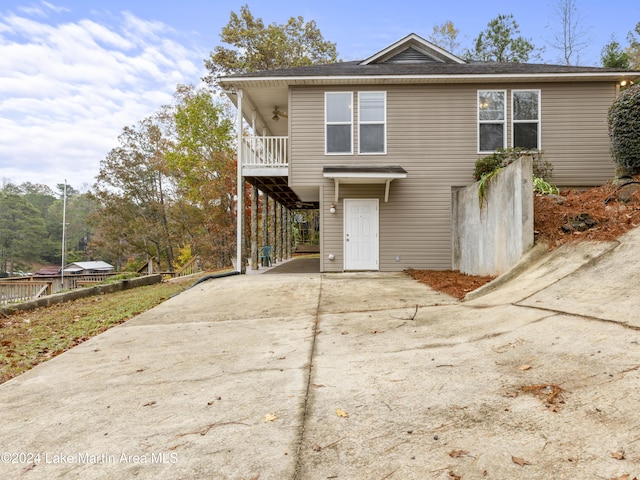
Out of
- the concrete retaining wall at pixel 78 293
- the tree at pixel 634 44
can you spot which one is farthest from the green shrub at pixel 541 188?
the tree at pixel 634 44

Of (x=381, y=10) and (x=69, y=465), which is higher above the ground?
(x=381, y=10)

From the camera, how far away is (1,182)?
66.4 metres

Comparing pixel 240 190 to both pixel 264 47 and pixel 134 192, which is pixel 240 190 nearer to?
pixel 264 47

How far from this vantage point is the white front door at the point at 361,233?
10.1 m

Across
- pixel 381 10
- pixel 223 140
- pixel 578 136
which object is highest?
pixel 381 10

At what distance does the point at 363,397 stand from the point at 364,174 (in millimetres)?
7511

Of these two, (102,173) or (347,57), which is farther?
(102,173)

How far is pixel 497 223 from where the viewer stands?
6.64m

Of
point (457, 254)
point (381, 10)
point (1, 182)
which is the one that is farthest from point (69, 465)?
point (1, 182)

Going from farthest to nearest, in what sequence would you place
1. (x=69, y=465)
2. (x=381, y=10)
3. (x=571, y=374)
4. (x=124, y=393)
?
(x=381, y=10) < (x=124, y=393) < (x=571, y=374) < (x=69, y=465)

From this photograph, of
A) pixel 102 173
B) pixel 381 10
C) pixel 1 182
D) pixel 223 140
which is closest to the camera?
pixel 223 140

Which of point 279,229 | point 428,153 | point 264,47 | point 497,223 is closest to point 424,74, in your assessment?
point 428,153

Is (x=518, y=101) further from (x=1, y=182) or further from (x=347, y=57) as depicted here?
(x=1, y=182)

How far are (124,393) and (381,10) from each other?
95.6 ft
